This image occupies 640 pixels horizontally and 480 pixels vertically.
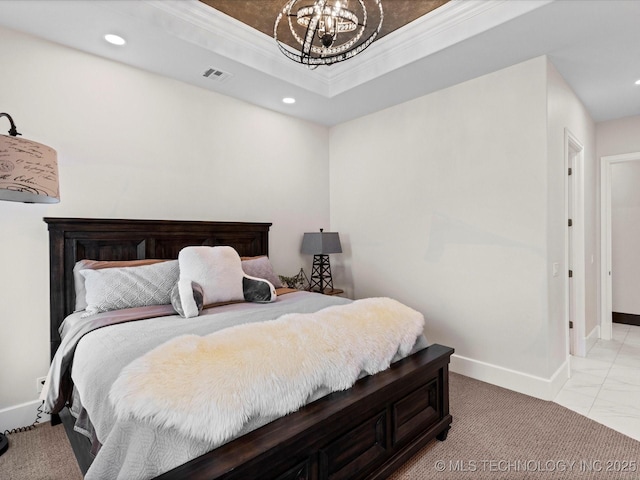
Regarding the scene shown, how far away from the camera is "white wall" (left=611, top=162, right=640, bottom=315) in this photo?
15.6 ft

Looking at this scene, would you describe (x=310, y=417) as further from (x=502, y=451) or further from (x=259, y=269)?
(x=259, y=269)

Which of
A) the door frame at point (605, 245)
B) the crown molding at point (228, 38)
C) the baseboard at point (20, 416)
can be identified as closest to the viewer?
the baseboard at point (20, 416)

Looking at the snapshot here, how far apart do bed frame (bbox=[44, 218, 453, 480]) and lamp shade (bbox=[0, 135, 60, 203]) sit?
56 centimetres

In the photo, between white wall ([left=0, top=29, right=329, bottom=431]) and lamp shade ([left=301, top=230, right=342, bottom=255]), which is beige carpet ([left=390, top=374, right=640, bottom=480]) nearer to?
lamp shade ([left=301, top=230, right=342, bottom=255])

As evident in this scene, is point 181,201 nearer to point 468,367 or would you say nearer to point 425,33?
point 425,33

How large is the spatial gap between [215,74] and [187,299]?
6.54 ft

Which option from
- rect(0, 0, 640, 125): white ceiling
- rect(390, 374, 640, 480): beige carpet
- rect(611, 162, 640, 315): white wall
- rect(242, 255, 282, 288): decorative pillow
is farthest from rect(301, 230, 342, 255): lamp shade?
rect(611, 162, 640, 315): white wall

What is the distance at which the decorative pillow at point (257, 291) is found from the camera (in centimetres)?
264

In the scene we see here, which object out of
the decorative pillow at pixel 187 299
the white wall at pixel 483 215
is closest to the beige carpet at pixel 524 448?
the white wall at pixel 483 215

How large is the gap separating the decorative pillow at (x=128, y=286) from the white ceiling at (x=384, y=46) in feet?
5.43

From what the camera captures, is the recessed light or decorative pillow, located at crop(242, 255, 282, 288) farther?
decorative pillow, located at crop(242, 255, 282, 288)

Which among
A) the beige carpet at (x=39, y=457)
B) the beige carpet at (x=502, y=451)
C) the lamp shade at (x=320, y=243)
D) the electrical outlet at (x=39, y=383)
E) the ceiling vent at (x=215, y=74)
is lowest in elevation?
the beige carpet at (x=502, y=451)

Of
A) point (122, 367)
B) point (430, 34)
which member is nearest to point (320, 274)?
point (430, 34)

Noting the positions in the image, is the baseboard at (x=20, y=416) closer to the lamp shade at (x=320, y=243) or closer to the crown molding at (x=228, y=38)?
the lamp shade at (x=320, y=243)
